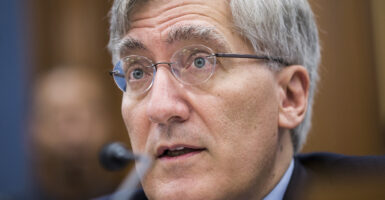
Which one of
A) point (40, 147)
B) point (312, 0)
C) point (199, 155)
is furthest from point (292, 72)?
point (40, 147)

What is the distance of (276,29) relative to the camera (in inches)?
65.9

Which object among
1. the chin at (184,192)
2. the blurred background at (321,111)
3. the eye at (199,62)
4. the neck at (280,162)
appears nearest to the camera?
the chin at (184,192)

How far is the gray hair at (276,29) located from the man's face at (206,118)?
0.16 feet

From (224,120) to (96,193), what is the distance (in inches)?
61.1

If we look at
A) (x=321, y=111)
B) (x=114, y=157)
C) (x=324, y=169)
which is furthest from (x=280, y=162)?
(x=321, y=111)

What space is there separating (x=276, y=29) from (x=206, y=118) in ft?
1.41

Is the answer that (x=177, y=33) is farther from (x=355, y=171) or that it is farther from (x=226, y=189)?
(x=355, y=171)

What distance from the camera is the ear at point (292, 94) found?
5.57ft

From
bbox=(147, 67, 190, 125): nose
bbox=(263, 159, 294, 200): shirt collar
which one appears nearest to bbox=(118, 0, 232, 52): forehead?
bbox=(147, 67, 190, 125): nose

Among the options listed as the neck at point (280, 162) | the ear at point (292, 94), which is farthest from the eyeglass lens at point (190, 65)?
the neck at point (280, 162)

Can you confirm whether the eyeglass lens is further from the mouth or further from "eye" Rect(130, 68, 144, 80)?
the mouth

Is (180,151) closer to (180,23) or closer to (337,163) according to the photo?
(180,23)

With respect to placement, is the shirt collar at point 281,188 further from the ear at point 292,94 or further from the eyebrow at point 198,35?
the eyebrow at point 198,35

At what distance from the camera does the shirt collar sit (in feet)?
5.61
